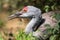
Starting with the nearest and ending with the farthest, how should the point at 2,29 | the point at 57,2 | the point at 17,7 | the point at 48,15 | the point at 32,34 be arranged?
1. the point at 32,34
2. the point at 48,15
3. the point at 57,2
4. the point at 2,29
5. the point at 17,7

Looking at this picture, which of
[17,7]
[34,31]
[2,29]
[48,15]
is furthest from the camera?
[17,7]

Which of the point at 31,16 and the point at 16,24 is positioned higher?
the point at 31,16

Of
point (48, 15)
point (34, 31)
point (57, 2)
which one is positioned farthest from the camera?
point (57, 2)

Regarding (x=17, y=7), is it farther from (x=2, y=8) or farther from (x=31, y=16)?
(x=31, y=16)

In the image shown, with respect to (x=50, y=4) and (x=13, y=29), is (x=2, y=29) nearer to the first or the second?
(x=13, y=29)

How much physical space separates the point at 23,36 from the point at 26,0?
197cm

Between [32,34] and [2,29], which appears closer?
[32,34]

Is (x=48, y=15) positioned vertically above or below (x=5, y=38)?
above

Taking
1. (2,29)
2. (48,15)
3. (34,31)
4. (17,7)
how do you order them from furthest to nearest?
(17,7), (2,29), (48,15), (34,31)

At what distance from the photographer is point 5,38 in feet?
17.8

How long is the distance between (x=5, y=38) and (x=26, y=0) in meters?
1.38

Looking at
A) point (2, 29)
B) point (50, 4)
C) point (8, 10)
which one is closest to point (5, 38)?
point (2, 29)

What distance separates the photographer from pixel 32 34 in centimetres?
449

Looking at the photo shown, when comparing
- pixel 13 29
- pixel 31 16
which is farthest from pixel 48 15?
pixel 13 29
